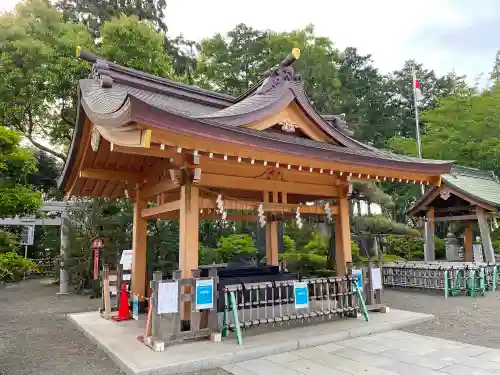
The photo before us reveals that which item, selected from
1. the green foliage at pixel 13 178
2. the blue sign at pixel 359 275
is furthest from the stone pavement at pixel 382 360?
the green foliage at pixel 13 178

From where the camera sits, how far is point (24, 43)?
13.6 metres

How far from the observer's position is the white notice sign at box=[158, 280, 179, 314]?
4.97 m

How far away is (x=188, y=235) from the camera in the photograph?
5.51 meters

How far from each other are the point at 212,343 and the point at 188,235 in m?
1.60

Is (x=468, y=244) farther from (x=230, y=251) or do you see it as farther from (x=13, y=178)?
(x=13, y=178)

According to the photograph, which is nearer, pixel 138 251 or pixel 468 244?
pixel 138 251

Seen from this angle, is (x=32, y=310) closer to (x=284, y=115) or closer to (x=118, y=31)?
(x=284, y=115)

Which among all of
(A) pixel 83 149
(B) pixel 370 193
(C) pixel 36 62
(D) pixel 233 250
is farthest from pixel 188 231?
(C) pixel 36 62

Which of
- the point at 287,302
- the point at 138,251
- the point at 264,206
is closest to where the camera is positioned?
the point at 287,302

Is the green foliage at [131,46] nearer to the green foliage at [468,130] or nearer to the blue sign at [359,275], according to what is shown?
the blue sign at [359,275]

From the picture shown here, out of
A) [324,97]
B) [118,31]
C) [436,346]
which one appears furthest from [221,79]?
[436,346]

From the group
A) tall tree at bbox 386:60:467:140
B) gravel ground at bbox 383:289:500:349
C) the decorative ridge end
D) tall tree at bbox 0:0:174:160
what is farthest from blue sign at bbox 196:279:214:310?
→ tall tree at bbox 386:60:467:140

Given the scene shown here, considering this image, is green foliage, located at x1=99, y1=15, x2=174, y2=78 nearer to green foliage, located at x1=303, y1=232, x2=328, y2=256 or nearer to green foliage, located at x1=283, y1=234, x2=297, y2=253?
green foliage, located at x1=283, y1=234, x2=297, y2=253

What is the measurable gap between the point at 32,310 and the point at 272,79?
8.85 m
